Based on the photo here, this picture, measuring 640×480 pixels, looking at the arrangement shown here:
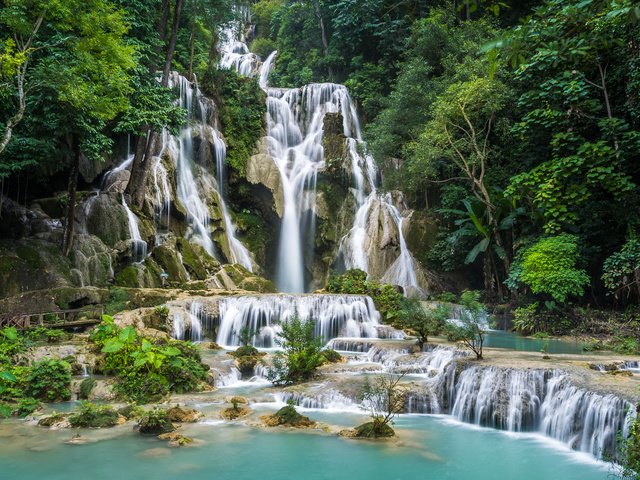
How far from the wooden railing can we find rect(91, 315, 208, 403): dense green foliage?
129 inches

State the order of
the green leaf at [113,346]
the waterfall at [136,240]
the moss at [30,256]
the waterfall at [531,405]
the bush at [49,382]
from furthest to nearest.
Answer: the waterfall at [136,240]
the moss at [30,256]
the bush at [49,382]
the green leaf at [113,346]
the waterfall at [531,405]

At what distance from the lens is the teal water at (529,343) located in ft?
39.8

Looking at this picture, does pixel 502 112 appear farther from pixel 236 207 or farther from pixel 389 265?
pixel 236 207

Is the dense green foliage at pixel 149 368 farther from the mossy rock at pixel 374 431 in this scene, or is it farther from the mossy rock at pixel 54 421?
the mossy rock at pixel 374 431

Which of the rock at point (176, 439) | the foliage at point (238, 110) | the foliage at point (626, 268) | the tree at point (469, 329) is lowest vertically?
the rock at point (176, 439)

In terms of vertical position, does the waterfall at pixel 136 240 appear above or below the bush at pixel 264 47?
below

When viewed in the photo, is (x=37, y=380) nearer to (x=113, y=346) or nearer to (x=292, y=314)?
(x=113, y=346)

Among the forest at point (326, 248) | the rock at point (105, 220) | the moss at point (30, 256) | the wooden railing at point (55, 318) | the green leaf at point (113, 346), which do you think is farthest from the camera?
the rock at point (105, 220)

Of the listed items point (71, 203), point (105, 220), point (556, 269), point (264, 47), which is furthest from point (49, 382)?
point (264, 47)

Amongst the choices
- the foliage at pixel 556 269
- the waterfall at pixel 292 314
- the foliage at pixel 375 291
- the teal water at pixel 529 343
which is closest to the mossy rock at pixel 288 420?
the teal water at pixel 529 343

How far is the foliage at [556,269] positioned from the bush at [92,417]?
39.4 feet

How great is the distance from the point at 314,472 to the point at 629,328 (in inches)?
439

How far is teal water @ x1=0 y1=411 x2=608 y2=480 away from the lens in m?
6.02

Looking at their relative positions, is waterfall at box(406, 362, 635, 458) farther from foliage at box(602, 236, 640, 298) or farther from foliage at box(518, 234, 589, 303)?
foliage at box(602, 236, 640, 298)
